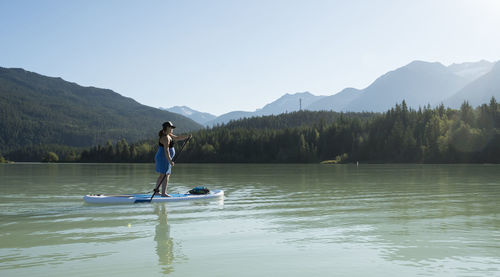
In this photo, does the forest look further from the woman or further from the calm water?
the calm water

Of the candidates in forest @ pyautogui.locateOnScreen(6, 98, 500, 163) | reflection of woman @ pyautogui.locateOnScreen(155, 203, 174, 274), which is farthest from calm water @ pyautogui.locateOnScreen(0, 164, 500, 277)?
forest @ pyautogui.locateOnScreen(6, 98, 500, 163)

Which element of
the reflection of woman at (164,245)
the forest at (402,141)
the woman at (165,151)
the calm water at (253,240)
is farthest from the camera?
the forest at (402,141)

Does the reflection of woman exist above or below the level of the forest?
below

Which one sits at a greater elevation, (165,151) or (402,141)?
(402,141)

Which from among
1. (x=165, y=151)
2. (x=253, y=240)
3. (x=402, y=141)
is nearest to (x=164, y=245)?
(x=253, y=240)

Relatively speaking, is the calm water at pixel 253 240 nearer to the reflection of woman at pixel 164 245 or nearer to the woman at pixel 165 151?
the reflection of woman at pixel 164 245

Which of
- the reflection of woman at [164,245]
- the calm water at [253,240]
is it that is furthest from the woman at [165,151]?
the reflection of woman at [164,245]

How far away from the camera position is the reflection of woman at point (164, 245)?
848 cm

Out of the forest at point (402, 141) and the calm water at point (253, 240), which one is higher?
the forest at point (402, 141)

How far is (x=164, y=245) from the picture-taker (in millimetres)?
10203

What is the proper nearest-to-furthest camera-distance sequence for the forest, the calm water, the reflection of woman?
1. the calm water
2. the reflection of woman
3. the forest

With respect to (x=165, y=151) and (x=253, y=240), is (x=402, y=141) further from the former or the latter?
(x=253, y=240)

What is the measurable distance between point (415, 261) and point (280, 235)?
368 centimetres

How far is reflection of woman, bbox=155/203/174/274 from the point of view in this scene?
848cm
